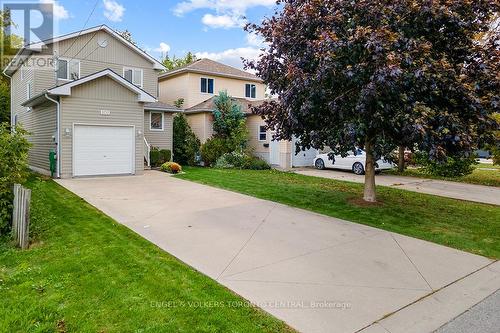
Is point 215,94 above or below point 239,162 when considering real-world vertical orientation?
above

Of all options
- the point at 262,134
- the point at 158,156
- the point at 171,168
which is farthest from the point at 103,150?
the point at 262,134

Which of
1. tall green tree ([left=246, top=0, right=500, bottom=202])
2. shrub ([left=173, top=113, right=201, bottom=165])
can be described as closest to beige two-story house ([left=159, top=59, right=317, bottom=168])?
shrub ([left=173, top=113, right=201, bottom=165])

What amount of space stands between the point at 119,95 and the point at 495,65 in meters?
13.3

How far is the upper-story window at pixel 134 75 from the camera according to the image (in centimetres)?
1991

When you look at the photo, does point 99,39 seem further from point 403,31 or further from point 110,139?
point 403,31

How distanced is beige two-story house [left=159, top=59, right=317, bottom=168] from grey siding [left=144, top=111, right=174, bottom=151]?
2.41 metres

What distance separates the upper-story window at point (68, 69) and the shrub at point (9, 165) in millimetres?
12716

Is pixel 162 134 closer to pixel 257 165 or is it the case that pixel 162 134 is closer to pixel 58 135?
pixel 257 165

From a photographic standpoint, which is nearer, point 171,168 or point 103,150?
point 103,150

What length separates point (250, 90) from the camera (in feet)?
88.8

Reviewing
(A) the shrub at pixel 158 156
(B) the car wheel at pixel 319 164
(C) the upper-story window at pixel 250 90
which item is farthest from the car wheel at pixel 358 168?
(C) the upper-story window at pixel 250 90

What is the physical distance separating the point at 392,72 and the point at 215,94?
19.4 metres

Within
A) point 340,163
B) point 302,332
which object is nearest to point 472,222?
point 302,332

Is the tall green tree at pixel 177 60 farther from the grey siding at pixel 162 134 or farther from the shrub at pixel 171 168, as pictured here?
the shrub at pixel 171 168
